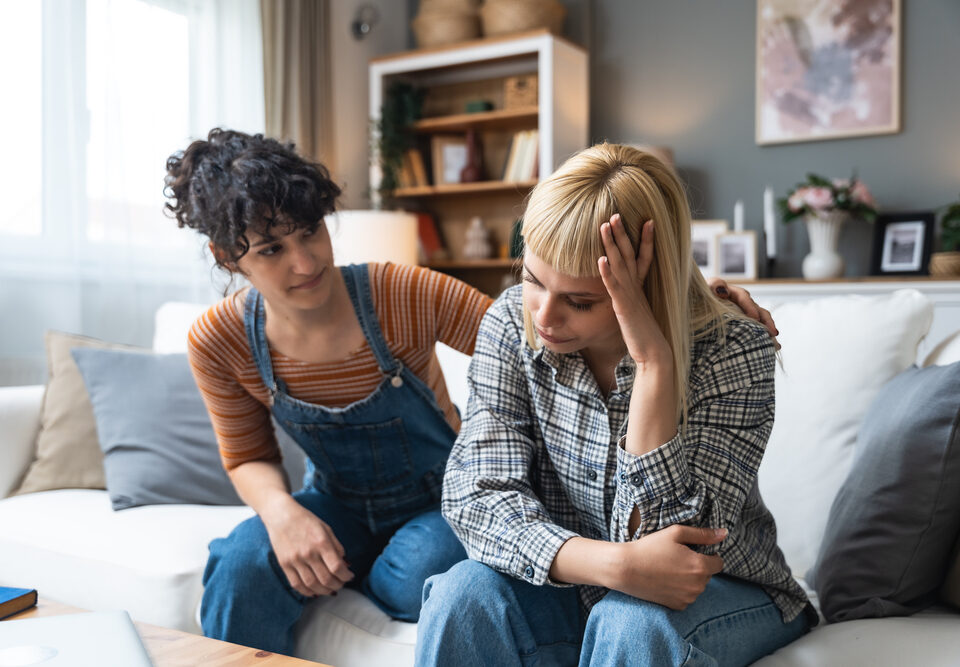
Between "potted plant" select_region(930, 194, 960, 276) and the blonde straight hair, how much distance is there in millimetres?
2473

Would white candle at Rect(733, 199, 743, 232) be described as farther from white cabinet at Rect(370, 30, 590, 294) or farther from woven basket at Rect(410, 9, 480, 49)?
woven basket at Rect(410, 9, 480, 49)

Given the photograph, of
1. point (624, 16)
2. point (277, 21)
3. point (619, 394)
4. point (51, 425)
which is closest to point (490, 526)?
point (619, 394)

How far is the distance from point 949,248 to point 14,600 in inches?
125

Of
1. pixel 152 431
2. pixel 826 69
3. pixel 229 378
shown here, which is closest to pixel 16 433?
pixel 152 431

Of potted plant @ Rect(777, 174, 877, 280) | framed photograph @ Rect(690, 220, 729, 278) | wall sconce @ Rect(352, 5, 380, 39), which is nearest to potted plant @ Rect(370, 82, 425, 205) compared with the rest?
wall sconce @ Rect(352, 5, 380, 39)

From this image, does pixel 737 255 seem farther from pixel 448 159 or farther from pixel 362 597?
pixel 362 597

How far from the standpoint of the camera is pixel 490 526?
1.11 meters

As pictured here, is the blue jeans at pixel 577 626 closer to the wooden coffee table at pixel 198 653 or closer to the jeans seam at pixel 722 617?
the jeans seam at pixel 722 617

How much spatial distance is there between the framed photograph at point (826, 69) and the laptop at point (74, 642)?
10.9 feet

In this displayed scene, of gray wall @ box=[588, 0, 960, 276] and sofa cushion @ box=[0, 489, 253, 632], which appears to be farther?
gray wall @ box=[588, 0, 960, 276]

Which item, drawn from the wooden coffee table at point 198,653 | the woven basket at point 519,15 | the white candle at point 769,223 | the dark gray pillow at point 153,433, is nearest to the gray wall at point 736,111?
the white candle at point 769,223

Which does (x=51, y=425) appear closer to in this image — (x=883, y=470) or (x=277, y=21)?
(x=883, y=470)

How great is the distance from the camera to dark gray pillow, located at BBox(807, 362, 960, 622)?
4.03ft

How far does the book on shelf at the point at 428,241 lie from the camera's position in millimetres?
4188
